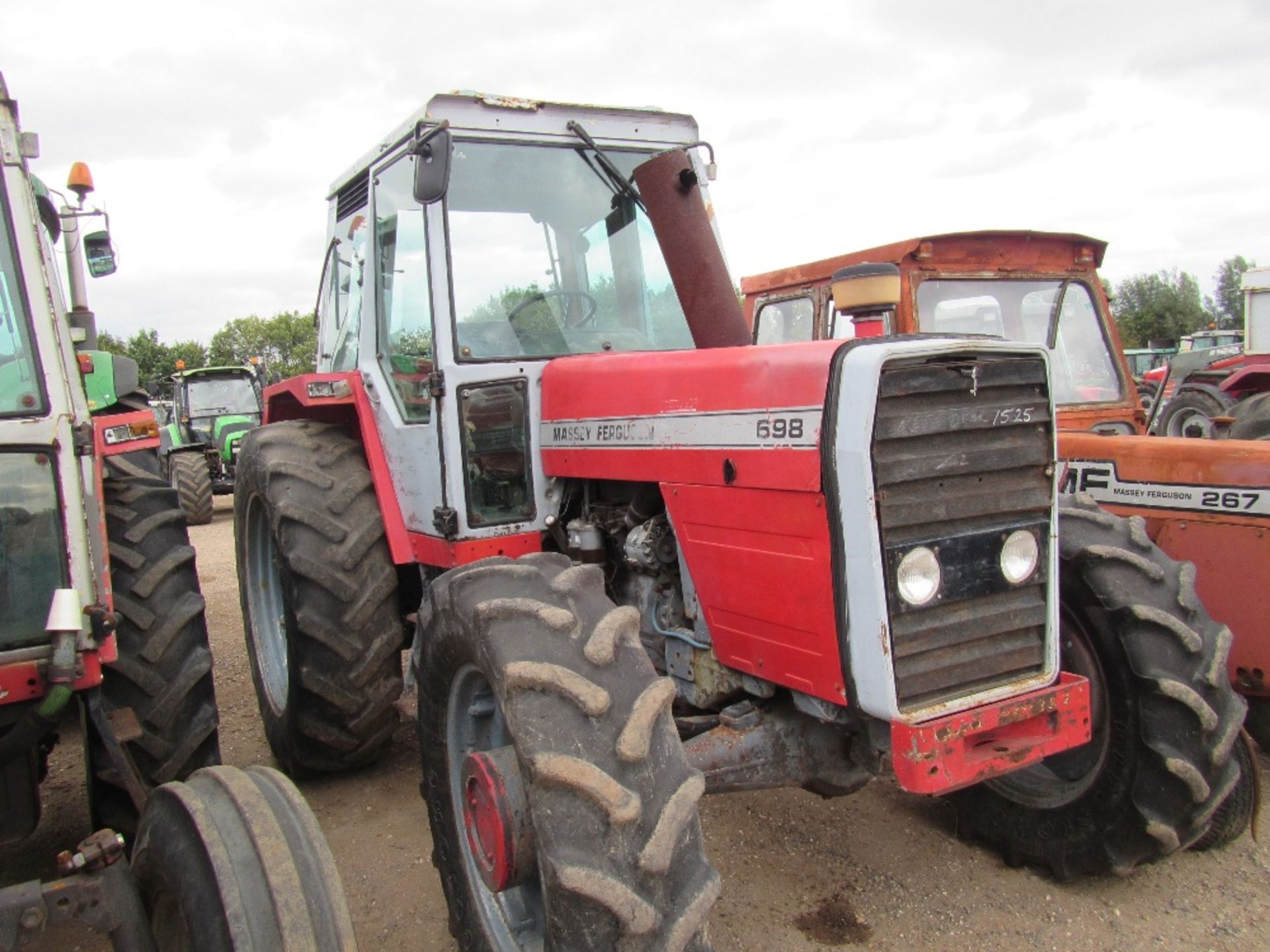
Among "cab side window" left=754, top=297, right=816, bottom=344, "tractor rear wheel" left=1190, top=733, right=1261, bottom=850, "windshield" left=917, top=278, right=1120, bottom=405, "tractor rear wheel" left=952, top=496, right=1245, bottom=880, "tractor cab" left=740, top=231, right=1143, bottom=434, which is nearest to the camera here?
"tractor rear wheel" left=952, top=496, right=1245, bottom=880

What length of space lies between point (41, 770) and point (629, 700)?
→ 1999mm

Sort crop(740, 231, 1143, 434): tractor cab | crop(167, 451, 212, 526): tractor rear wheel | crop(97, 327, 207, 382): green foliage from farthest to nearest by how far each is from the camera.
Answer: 1. crop(97, 327, 207, 382): green foliage
2. crop(167, 451, 212, 526): tractor rear wheel
3. crop(740, 231, 1143, 434): tractor cab

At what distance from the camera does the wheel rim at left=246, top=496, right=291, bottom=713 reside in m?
4.32

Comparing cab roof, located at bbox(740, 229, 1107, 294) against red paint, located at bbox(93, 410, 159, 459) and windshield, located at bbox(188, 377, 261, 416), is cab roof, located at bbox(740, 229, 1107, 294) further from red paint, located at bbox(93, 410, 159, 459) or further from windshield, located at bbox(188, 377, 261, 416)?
windshield, located at bbox(188, 377, 261, 416)

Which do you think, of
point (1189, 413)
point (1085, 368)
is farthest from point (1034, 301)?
point (1189, 413)

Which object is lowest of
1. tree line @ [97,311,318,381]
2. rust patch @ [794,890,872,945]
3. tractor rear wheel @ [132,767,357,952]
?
rust patch @ [794,890,872,945]

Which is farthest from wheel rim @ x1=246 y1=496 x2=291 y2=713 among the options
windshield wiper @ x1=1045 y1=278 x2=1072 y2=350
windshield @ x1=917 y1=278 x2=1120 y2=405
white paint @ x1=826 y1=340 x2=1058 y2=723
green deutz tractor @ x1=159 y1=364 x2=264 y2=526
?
green deutz tractor @ x1=159 y1=364 x2=264 y2=526

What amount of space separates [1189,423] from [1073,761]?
30.3 ft

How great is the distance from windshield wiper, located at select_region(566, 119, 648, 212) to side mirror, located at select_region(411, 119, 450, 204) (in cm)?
58

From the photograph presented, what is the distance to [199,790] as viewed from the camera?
6.45 feet

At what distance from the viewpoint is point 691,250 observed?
10.8 feet

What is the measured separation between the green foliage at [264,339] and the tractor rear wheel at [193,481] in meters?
29.5

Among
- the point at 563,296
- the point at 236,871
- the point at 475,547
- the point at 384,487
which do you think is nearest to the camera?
the point at 236,871

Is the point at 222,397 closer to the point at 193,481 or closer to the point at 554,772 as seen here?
the point at 193,481
